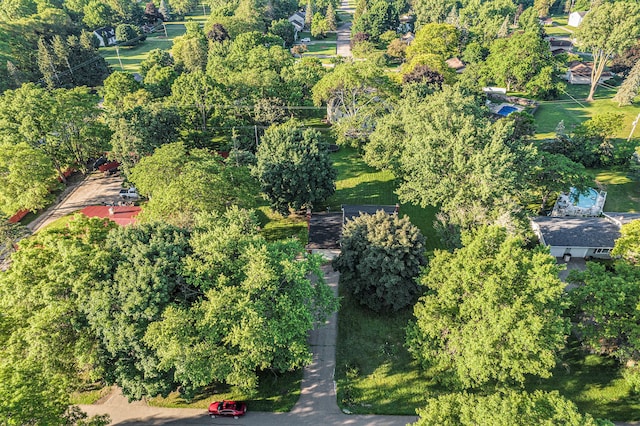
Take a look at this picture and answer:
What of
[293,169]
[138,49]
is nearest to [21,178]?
[293,169]

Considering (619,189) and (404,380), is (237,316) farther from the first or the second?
(619,189)

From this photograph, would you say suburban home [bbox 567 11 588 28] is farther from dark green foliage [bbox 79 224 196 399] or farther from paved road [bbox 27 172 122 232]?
dark green foliage [bbox 79 224 196 399]

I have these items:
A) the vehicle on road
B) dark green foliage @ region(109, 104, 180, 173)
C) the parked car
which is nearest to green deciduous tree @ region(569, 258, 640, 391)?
the parked car

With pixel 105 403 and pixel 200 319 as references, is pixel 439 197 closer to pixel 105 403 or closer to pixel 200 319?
pixel 200 319

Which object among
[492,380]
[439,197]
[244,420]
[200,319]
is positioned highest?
[439,197]

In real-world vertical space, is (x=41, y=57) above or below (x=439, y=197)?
above

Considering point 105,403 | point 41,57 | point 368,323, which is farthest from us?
point 41,57

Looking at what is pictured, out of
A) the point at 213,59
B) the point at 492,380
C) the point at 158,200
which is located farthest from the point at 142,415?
the point at 213,59
